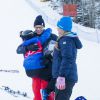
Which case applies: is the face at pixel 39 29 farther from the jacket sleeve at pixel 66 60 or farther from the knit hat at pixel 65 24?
the jacket sleeve at pixel 66 60

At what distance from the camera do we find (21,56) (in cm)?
1104

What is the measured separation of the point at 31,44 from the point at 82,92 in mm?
2391

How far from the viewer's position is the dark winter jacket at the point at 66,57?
5.30m

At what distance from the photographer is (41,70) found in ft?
19.8

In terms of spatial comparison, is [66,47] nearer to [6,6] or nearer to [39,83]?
[39,83]

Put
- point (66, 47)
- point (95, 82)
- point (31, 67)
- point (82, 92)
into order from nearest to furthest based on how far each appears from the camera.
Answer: point (66, 47), point (31, 67), point (82, 92), point (95, 82)

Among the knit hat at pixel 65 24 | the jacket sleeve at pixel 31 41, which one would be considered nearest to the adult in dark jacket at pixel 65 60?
the knit hat at pixel 65 24

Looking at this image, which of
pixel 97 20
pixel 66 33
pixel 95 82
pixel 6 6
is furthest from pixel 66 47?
pixel 97 20

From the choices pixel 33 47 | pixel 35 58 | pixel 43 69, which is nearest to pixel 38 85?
pixel 43 69

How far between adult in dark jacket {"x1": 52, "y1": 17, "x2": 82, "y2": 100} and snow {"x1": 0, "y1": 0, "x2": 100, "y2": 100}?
221 centimetres

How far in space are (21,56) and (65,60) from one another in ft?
19.1

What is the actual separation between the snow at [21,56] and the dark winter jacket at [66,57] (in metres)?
2.24

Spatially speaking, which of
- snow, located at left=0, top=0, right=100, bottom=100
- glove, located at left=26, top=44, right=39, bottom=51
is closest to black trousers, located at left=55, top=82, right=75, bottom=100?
glove, located at left=26, top=44, right=39, bottom=51

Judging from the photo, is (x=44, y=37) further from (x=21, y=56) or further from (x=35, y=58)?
(x=21, y=56)
